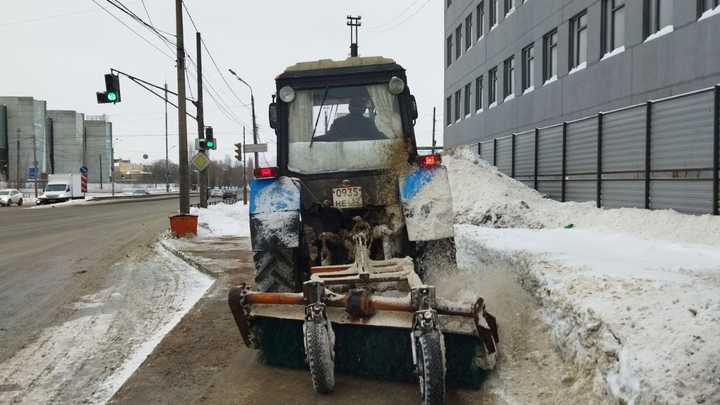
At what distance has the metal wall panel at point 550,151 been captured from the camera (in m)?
→ 17.5

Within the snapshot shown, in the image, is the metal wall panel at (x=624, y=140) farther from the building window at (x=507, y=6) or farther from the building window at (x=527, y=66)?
the building window at (x=507, y=6)

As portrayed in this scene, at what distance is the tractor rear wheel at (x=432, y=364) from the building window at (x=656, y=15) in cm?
1348

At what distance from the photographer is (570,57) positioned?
65.2 feet

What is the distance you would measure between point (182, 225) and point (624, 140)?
11460 millimetres

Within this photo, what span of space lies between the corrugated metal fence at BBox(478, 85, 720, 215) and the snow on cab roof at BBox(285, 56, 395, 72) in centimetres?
750

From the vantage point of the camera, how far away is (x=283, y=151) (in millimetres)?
5973

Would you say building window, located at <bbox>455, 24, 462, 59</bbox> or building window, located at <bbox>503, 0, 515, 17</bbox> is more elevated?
building window, located at <bbox>455, 24, 462, 59</bbox>

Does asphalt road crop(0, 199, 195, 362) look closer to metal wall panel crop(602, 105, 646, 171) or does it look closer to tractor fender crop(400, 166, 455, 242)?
tractor fender crop(400, 166, 455, 242)

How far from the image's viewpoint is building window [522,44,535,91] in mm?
23953

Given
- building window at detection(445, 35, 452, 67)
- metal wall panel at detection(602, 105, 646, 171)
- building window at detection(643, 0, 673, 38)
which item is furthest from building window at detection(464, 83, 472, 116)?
metal wall panel at detection(602, 105, 646, 171)

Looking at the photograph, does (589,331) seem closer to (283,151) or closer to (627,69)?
(283,151)

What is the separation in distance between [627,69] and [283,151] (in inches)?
513

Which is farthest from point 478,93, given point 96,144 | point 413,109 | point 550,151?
point 96,144

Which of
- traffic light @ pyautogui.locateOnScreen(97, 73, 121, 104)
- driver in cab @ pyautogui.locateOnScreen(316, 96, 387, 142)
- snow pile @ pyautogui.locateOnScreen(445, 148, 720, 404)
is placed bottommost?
snow pile @ pyautogui.locateOnScreen(445, 148, 720, 404)
